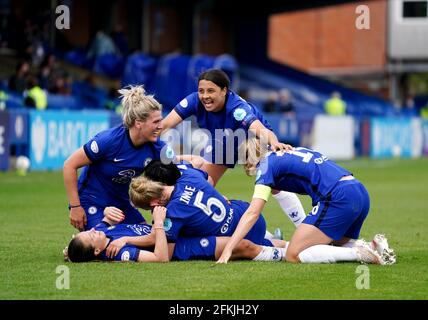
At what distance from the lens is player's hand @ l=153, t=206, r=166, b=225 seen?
8461 mm

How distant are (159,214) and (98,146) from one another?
3.25 feet

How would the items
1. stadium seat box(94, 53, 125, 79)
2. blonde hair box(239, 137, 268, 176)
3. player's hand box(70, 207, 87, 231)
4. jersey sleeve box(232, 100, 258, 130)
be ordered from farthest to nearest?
stadium seat box(94, 53, 125, 79) < jersey sleeve box(232, 100, 258, 130) < player's hand box(70, 207, 87, 231) < blonde hair box(239, 137, 268, 176)

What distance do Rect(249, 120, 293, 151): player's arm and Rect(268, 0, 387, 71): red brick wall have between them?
42.2m

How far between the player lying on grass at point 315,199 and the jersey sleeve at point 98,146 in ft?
4.16

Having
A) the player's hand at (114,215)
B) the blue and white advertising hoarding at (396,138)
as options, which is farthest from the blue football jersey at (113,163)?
the blue and white advertising hoarding at (396,138)

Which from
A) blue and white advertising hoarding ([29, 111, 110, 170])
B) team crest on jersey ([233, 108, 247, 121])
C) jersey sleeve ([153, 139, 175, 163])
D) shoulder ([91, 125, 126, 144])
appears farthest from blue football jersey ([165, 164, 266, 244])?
blue and white advertising hoarding ([29, 111, 110, 170])

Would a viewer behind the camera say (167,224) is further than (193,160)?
No

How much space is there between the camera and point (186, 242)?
29.5ft

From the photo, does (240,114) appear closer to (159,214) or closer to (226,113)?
(226,113)

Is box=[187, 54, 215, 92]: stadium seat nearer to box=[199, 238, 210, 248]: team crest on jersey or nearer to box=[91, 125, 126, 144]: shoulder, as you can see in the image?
box=[91, 125, 126, 144]: shoulder

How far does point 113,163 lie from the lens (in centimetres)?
929

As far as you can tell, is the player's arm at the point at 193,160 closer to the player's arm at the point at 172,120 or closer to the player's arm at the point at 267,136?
the player's arm at the point at 172,120

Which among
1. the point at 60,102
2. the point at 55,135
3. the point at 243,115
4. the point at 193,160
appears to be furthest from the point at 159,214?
the point at 60,102

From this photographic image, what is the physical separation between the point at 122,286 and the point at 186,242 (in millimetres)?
1628
